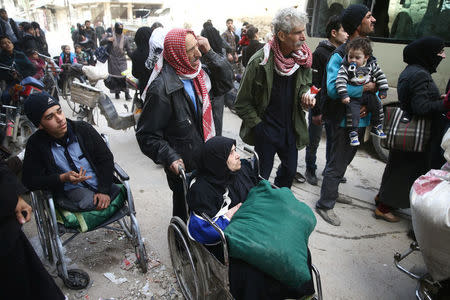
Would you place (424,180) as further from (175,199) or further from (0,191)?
(0,191)

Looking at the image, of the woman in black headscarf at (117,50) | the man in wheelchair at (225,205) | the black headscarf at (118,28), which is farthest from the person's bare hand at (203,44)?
the black headscarf at (118,28)

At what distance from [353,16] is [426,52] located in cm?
75

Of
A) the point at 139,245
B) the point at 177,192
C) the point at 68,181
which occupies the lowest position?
the point at 139,245

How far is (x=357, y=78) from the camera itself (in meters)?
2.77

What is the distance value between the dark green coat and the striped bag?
2.75 feet

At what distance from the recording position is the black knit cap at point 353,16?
293 cm

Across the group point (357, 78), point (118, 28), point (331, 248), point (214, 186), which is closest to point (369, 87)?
point (357, 78)

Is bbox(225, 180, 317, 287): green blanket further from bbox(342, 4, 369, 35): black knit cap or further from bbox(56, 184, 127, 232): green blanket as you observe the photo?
bbox(342, 4, 369, 35): black knit cap

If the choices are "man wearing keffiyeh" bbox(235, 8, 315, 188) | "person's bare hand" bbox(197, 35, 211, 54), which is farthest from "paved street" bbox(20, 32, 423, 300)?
"person's bare hand" bbox(197, 35, 211, 54)

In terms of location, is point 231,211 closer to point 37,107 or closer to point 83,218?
point 83,218

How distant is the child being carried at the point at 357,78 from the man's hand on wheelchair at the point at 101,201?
2.22 meters

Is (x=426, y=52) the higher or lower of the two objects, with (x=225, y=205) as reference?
higher

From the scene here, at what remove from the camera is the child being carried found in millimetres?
2707

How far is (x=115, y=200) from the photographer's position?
2.46 meters
